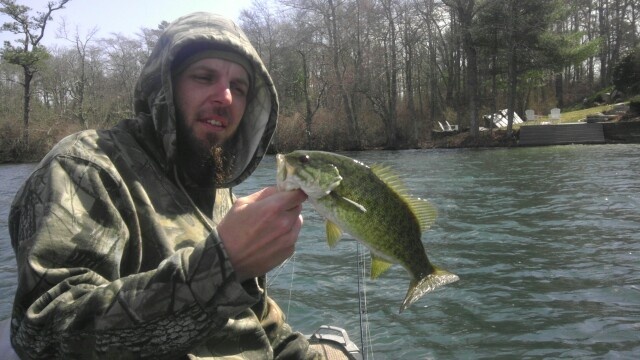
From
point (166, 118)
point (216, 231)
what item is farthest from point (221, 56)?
point (216, 231)

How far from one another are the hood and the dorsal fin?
1055mm

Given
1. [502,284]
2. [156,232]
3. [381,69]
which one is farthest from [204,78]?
[381,69]

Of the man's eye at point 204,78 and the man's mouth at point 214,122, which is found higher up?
the man's eye at point 204,78

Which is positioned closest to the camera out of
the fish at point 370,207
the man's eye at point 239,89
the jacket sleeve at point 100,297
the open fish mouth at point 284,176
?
the jacket sleeve at point 100,297

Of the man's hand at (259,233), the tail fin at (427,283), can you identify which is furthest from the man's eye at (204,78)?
the tail fin at (427,283)

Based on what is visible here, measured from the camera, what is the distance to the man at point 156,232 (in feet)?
5.98

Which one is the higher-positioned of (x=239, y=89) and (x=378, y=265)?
(x=239, y=89)

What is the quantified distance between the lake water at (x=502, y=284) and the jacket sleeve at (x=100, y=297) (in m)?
3.95

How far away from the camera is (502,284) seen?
726cm

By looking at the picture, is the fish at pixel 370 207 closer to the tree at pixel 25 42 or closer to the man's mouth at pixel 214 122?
the man's mouth at pixel 214 122

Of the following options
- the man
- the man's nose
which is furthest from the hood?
the man's nose

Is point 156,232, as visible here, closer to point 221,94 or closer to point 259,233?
point 259,233

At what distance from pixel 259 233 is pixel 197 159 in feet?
4.43

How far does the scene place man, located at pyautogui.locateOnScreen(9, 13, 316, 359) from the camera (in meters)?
1.82
